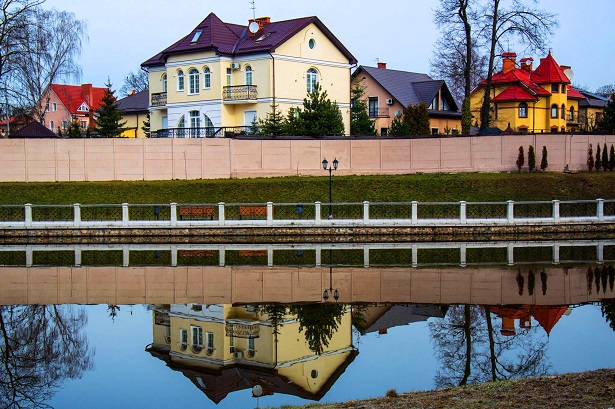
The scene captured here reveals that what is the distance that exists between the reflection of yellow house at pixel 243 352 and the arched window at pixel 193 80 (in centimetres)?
3021

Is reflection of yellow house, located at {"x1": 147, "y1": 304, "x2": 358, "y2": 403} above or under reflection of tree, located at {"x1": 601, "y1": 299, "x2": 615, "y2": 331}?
under

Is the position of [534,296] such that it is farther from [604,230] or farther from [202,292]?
[604,230]

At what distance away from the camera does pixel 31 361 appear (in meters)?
15.9

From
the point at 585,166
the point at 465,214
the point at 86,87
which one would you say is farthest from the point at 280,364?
the point at 86,87

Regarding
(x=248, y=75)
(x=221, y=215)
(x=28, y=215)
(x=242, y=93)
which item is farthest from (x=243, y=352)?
(x=248, y=75)

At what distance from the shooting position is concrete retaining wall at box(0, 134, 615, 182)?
137ft

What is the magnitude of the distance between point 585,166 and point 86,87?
190ft

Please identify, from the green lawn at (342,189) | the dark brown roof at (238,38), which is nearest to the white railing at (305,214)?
the green lawn at (342,189)

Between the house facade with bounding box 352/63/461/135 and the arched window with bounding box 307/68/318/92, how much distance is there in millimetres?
9423

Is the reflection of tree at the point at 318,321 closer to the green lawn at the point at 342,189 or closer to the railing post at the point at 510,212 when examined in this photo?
the railing post at the point at 510,212

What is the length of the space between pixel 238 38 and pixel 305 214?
57.3ft

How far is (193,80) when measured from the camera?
48.6 m

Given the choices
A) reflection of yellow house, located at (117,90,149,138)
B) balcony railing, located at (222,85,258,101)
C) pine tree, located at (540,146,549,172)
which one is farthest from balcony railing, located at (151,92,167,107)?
pine tree, located at (540,146,549,172)

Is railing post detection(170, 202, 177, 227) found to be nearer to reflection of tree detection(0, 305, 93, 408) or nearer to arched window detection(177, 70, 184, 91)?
reflection of tree detection(0, 305, 93, 408)
